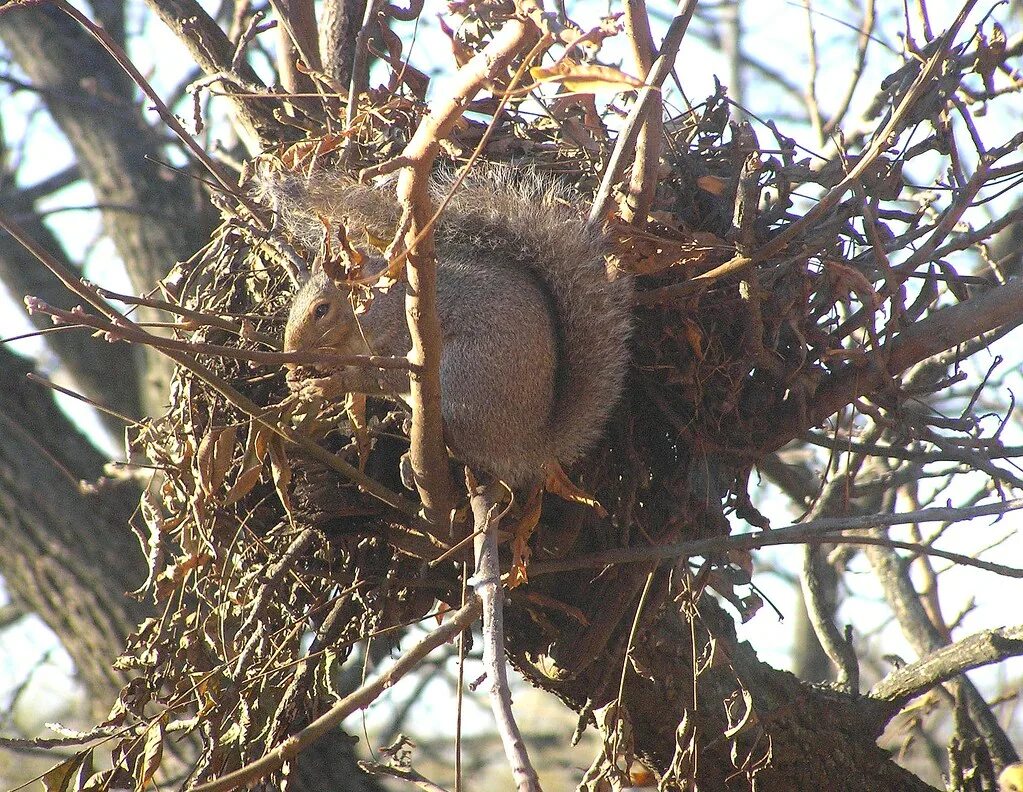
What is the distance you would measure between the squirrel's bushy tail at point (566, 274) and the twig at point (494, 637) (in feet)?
1.11

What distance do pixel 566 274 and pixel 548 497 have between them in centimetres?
46

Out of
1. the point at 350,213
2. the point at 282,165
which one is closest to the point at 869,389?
the point at 350,213

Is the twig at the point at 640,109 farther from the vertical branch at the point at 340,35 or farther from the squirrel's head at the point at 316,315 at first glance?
the vertical branch at the point at 340,35

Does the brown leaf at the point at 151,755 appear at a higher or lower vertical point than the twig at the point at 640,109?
lower

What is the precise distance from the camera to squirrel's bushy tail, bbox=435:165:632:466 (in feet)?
6.47

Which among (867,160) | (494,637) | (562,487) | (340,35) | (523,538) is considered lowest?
(494,637)

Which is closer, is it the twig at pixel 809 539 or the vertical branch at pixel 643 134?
the twig at pixel 809 539

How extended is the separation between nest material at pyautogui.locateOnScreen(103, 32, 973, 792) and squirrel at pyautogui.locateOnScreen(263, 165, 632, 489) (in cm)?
9

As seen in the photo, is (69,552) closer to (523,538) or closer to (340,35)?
(340,35)

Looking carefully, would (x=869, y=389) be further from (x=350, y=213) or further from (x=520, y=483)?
(x=350, y=213)

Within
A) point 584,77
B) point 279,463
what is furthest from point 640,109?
point 279,463

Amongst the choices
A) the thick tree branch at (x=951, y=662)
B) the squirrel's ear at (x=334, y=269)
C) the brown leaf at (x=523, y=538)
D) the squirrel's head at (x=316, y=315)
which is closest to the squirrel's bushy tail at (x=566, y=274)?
the brown leaf at (x=523, y=538)

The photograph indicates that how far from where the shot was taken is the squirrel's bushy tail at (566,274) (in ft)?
6.47

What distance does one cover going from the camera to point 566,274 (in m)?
2.04
